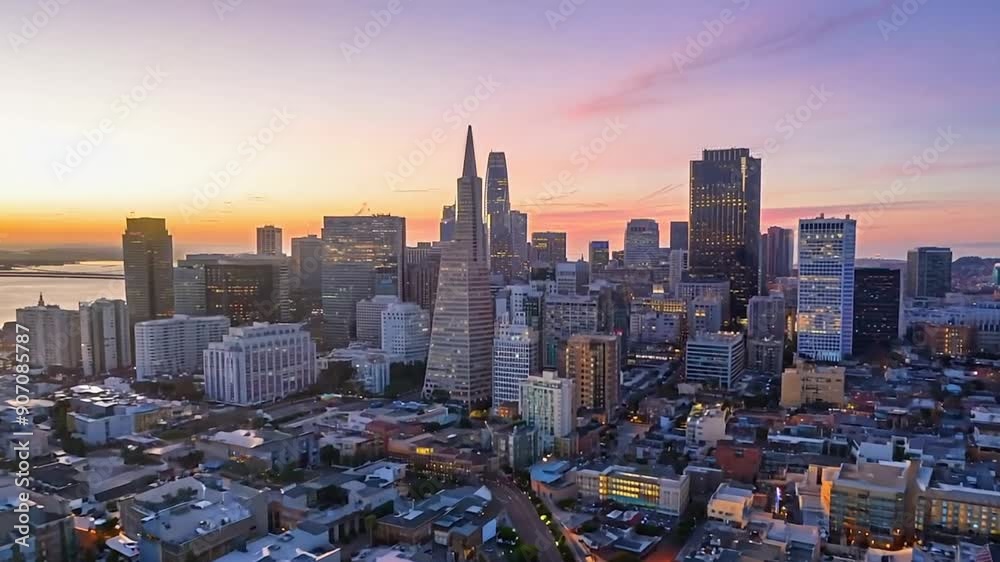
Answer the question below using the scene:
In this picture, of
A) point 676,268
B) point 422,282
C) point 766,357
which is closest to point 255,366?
point 422,282

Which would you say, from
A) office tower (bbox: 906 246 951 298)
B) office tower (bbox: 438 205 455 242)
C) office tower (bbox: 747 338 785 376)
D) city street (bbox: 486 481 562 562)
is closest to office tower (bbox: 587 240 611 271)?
office tower (bbox: 438 205 455 242)

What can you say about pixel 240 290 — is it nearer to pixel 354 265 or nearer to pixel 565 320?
pixel 354 265

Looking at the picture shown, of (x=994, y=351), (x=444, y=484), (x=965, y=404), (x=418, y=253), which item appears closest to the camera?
(x=444, y=484)

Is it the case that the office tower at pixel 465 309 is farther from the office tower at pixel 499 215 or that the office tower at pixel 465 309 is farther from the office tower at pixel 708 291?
the office tower at pixel 499 215

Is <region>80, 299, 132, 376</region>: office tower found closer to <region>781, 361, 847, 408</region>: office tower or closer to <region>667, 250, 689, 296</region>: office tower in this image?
<region>781, 361, 847, 408</region>: office tower

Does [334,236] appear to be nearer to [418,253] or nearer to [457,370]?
[418,253]

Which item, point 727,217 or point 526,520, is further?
point 727,217

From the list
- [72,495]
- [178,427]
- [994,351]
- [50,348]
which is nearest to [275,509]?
[72,495]
